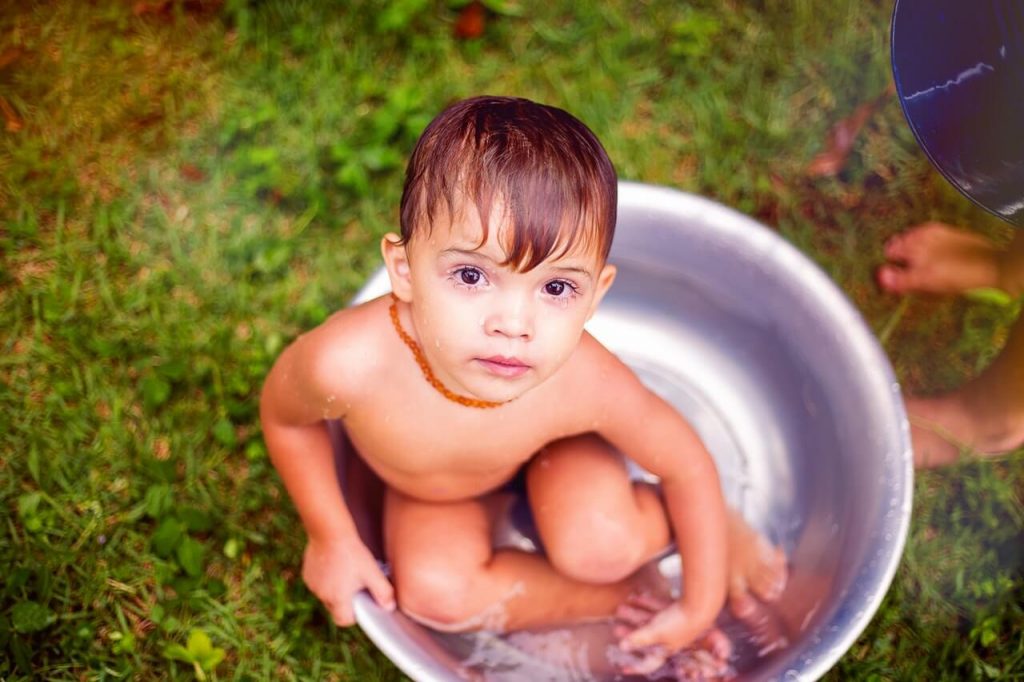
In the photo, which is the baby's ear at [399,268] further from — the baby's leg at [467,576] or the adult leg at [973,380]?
the adult leg at [973,380]

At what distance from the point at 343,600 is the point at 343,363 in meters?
0.47

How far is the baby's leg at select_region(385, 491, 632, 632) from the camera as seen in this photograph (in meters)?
1.67

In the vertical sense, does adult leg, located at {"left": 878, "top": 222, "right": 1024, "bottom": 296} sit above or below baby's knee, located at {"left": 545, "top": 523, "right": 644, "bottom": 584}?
above

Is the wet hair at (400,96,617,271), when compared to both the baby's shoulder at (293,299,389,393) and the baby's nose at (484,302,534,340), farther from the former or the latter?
the baby's shoulder at (293,299,389,393)

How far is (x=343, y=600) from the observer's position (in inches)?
64.7

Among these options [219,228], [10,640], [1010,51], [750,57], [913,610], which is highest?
[1010,51]

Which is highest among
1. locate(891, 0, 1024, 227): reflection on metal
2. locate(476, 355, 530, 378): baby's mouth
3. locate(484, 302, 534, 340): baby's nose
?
locate(891, 0, 1024, 227): reflection on metal

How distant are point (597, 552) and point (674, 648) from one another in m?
0.24

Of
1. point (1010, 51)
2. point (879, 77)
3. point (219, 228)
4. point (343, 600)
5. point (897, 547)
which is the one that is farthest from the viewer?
point (879, 77)

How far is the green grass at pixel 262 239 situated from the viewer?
6.09 ft

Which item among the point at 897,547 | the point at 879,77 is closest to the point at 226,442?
the point at 897,547

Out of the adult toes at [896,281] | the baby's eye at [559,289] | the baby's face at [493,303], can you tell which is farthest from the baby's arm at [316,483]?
the adult toes at [896,281]

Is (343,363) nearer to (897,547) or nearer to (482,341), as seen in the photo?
(482,341)

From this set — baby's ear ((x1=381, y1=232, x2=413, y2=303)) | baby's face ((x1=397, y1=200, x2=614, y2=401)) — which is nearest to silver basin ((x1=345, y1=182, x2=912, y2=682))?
baby's ear ((x1=381, y1=232, x2=413, y2=303))
